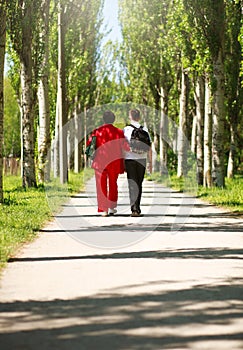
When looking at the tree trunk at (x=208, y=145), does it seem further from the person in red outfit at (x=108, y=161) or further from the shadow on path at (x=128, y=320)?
the shadow on path at (x=128, y=320)

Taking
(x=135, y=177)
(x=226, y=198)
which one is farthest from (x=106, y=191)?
(x=226, y=198)

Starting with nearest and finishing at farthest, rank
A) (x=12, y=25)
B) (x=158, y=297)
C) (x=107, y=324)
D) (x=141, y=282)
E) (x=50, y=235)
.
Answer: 1. (x=107, y=324)
2. (x=158, y=297)
3. (x=141, y=282)
4. (x=50, y=235)
5. (x=12, y=25)

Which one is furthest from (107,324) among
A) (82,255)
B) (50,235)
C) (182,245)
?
(50,235)

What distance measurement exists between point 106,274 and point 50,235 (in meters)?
3.98

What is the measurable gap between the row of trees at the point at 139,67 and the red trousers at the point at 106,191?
2.66m

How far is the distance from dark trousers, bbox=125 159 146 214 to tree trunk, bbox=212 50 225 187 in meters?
9.78

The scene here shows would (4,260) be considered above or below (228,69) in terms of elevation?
below

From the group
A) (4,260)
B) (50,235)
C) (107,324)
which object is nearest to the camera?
(107,324)

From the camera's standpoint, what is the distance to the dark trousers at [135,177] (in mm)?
15805

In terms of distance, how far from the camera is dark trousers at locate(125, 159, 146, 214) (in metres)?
15.8

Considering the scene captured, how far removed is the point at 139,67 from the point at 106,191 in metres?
37.5

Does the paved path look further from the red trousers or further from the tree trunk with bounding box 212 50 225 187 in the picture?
the tree trunk with bounding box 212 50 225 187

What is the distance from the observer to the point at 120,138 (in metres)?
16.2

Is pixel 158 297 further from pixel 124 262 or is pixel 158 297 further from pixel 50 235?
pixel 50 235
